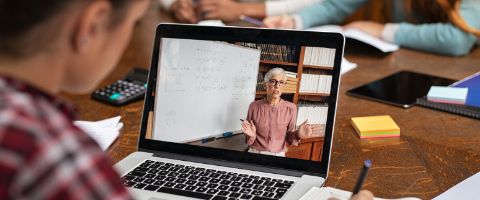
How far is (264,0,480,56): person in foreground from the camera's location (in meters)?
1.63

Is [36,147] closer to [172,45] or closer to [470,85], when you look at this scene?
[172,45]

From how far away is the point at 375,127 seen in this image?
3.79 ft

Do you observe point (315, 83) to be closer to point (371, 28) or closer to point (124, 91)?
point (124, 91)

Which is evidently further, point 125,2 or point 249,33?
point 249,33

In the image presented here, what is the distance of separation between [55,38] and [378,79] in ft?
3.42

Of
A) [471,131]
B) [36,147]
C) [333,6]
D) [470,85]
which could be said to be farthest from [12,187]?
[333,6]

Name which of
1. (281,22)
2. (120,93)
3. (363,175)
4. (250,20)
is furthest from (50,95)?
(250,20)

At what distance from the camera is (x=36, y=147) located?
465 millimetres

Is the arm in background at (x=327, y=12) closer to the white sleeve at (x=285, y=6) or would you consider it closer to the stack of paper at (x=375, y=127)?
the white sleeve at (x=285, y=6)

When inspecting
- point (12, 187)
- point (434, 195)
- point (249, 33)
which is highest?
point (249, 33)

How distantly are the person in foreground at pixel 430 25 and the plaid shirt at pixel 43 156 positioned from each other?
51.5 inches

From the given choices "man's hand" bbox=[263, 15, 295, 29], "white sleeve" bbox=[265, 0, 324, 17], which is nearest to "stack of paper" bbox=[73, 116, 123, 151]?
"man's hand" bbox=[263, 15, 295, 29]

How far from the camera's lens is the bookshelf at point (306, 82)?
952 mm

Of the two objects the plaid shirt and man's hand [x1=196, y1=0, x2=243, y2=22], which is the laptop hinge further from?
man's hand [x1=196, y1=0, x2=243, y2=22]
